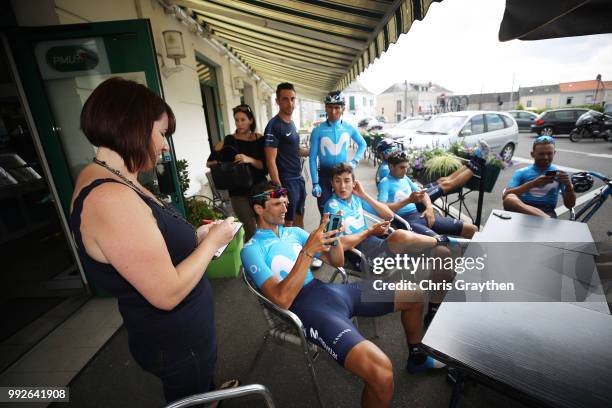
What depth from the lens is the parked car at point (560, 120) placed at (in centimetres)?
1425

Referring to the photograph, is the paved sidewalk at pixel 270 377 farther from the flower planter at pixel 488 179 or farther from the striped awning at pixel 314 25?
the striped awning at pixel 314 25

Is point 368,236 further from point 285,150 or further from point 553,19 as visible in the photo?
point 553,19

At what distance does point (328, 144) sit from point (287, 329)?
2.31 metres

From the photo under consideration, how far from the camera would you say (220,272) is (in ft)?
10.8

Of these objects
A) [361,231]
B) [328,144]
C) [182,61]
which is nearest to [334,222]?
[361,231]

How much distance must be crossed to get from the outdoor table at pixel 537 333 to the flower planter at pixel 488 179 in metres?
1.52

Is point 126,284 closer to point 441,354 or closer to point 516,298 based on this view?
point 441,354

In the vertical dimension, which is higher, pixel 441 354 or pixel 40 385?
pixel 441 354

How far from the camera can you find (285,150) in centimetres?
330

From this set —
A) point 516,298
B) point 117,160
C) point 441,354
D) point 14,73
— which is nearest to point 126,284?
point 117,160

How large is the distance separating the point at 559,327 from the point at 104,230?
2004 millimetres

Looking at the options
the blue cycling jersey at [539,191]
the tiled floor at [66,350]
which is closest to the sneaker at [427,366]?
the blue cycling jersey at [539,191]

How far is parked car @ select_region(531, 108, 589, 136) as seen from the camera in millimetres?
14250

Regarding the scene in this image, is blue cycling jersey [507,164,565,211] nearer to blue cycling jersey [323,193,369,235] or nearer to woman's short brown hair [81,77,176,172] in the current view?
blue cycling jersey [323,193,369,235]
